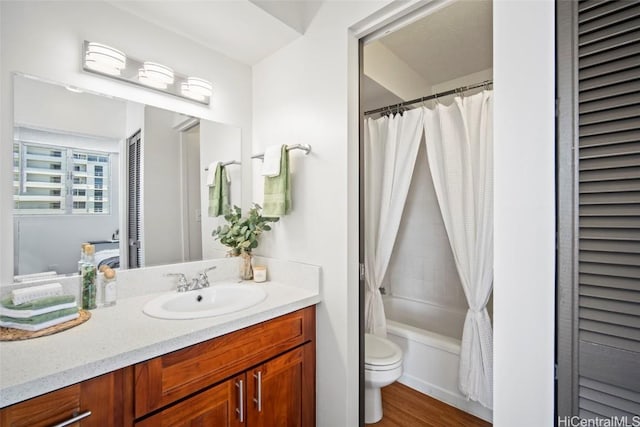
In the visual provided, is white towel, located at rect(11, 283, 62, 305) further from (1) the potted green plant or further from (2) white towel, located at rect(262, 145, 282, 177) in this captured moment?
(2) white towel, located at rect(262, 145, 282, 177)

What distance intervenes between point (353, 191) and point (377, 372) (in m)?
1.08

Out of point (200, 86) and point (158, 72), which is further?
point (200, 86)

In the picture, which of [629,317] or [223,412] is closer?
[629,317]

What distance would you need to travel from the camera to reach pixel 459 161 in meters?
1.88

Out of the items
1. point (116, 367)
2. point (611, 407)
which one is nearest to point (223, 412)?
point (116, 367)

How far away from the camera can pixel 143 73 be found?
1.50m

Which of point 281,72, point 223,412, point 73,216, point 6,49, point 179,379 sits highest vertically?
point 281,72

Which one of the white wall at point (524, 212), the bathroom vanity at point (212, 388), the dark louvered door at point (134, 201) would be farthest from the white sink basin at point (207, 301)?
the white wall at point (524, 212)

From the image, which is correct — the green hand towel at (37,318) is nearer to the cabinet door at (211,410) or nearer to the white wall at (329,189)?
the cabinet door at (211,410)

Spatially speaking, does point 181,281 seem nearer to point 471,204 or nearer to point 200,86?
point 200,86

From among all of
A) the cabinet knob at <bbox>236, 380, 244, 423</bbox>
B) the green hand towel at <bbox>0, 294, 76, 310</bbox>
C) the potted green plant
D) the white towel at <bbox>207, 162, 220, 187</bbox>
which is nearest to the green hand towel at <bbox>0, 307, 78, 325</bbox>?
the green hand towel at <bbox>0, 294, 76, 310</bbox>

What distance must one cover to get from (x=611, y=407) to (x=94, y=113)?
2.19m

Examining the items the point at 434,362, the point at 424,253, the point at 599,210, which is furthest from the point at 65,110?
the point at 424,253

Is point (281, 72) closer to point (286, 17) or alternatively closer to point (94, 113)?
point (286, 17)
